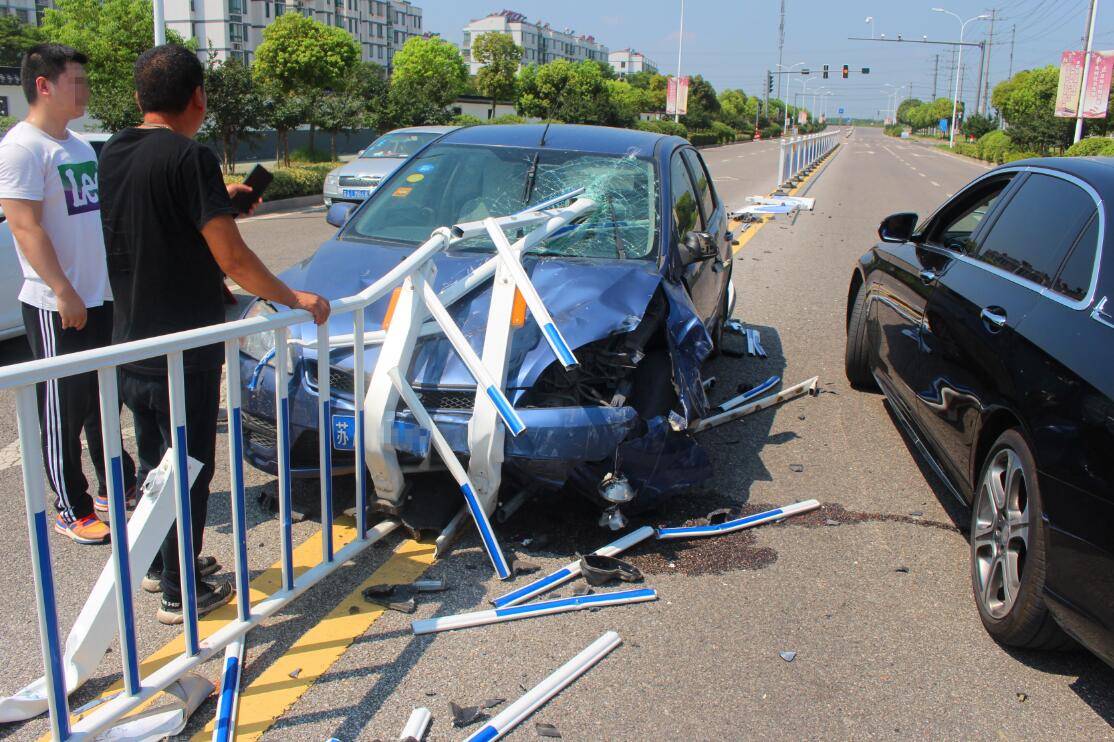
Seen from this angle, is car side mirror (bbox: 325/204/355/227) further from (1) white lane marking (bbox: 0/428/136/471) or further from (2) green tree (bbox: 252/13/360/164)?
(2) green tree (bbox: 252/13/360/164)

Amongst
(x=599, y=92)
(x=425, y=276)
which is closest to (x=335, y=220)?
(x=425, y=276)

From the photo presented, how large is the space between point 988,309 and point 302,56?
2855 centimetres

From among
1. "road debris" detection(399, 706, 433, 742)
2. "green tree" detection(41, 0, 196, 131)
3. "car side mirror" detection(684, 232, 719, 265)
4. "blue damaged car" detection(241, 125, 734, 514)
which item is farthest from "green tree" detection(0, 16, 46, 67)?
"road debris" detection(399, 706, 433, 742)

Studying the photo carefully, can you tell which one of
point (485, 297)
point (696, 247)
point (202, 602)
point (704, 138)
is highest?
point (704, 138)

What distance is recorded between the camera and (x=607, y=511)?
3.92 m

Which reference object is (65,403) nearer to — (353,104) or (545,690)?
(545,690)

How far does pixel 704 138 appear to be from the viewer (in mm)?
68188

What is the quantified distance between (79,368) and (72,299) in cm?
153

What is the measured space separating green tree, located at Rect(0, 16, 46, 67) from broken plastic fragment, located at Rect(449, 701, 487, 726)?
221 ft

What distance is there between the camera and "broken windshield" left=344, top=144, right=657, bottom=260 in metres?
5.02

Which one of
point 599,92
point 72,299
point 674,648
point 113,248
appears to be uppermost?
point 599,92

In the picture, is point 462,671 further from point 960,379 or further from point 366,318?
point 960,379

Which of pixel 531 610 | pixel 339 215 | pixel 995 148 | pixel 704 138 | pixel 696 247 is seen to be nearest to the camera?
pixel 531 610

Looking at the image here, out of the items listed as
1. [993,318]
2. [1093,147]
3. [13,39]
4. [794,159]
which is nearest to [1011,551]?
[993,318]
